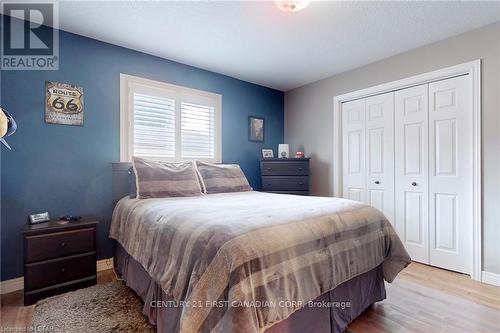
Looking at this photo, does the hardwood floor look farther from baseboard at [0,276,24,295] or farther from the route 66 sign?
the route 66 sign

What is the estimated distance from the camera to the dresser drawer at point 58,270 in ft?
6.39

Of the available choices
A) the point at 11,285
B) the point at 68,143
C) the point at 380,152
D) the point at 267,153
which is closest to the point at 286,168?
the point at 267,153

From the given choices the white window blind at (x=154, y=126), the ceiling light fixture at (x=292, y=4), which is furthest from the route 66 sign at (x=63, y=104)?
the ceiling light fixture at (x=292, y=4)

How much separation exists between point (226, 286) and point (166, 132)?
2.43m

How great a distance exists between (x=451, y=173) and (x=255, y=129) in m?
2.53

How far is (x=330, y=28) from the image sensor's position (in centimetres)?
244

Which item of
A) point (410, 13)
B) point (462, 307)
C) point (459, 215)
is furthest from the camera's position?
point (459, 215)

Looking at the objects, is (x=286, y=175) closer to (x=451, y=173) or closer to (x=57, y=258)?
(x=451, y=173)

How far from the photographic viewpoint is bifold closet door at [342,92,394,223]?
10.4ft

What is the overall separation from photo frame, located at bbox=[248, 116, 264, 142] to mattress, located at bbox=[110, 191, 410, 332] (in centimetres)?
226

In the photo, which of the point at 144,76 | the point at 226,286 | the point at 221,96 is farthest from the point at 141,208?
the point at 221,96

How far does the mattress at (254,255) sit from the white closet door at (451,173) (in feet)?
Answer: 3.99

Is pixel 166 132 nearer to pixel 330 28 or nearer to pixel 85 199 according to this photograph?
pixel 85 199

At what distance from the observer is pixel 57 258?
2047 millimetres
